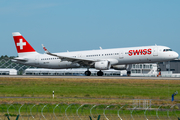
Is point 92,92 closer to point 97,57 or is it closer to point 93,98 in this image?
point 93,98

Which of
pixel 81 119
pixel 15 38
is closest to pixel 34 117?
pixel 81 119

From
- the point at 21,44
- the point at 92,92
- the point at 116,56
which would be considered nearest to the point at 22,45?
the point at 21,44

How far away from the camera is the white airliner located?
49.6 meters

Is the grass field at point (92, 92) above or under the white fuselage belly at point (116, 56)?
under

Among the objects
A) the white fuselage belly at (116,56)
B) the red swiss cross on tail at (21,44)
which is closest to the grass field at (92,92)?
the white fuselage belly at (116,56)

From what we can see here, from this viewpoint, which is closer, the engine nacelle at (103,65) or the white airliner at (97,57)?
the white airliner at (97,57)

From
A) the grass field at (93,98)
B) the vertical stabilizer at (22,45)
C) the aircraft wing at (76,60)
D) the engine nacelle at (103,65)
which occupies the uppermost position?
the vertical stabilizer at (22,45)

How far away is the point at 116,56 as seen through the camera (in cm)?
5209

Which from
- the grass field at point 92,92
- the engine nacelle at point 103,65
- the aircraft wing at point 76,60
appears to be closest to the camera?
the grass field at point 92,92

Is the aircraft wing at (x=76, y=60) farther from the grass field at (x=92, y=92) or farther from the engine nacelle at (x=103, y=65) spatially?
the grass field at (x=92, y=92)

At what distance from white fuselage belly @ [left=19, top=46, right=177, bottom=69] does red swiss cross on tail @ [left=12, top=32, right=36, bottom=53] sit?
200 cm

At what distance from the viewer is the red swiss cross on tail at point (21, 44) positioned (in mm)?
60250

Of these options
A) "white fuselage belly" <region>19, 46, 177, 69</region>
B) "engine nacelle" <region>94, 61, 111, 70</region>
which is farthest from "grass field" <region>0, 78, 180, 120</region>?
"engine nacelle" <region>94, 61, 111, 70</region>

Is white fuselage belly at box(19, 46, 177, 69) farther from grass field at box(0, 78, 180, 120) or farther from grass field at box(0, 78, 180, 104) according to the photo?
grass field at box(0, 78, 180, 120)
